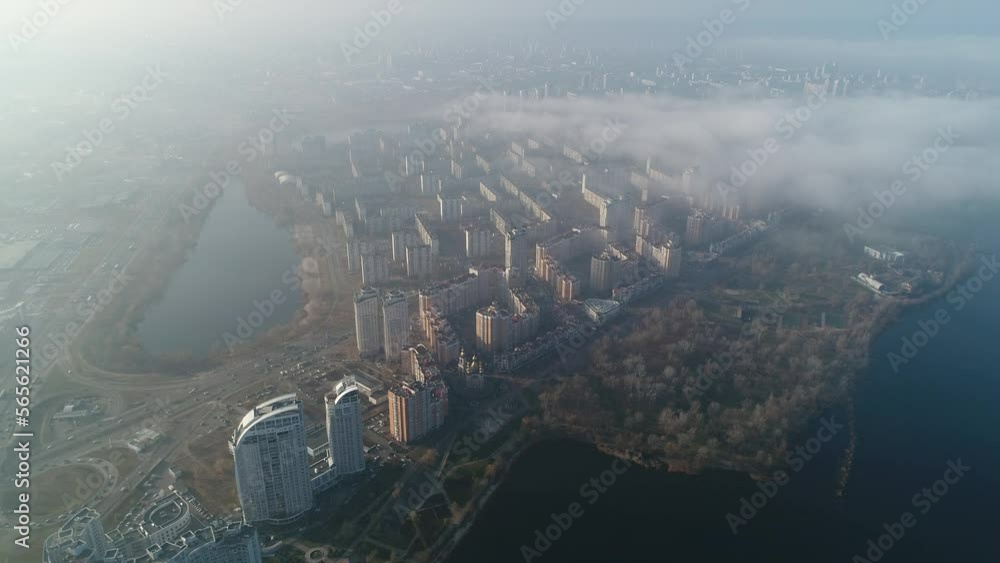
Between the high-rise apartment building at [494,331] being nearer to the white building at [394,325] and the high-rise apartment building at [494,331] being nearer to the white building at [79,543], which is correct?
the white building at [394,325]

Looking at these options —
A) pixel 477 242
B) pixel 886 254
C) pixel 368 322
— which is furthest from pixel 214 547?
pixel 886 254

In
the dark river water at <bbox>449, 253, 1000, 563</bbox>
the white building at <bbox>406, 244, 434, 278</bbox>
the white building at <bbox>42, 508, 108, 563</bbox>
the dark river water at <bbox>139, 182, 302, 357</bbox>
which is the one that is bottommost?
the dark river water at <bbox>449, 253, 1000, 563</bbox>

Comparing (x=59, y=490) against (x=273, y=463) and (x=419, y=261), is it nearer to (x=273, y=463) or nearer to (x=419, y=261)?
(x=273, y=463)

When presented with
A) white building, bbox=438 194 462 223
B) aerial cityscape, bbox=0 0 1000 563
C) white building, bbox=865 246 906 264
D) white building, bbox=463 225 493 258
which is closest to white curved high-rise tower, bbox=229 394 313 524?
aerial cityscape, bbox=0 0 1000 563

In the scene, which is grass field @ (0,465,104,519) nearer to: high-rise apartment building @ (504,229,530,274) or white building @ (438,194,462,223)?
high-rise apartment building @ (504,229,530,274)

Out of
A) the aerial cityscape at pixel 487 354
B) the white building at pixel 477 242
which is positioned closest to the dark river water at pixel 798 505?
the aerial cityscape at pixel 487 354
